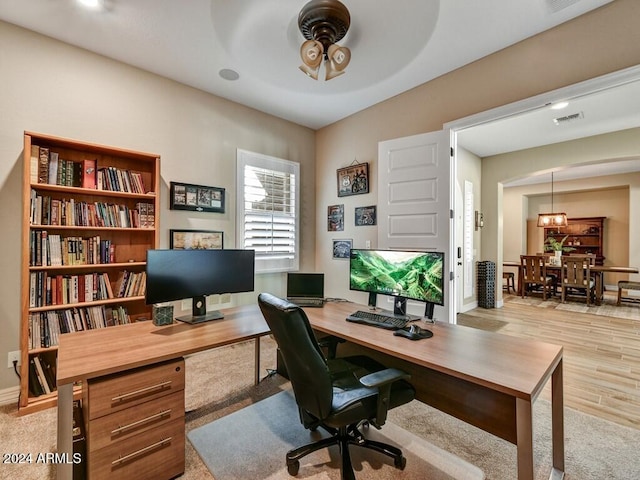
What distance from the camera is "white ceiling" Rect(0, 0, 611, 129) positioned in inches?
81.9

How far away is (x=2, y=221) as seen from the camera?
89.0 inches

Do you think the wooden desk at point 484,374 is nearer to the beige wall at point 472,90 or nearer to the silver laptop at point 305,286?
the silver laptop at point 305,286

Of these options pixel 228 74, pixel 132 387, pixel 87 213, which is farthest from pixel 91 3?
pixel 132 387

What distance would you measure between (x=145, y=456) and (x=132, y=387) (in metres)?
0.37

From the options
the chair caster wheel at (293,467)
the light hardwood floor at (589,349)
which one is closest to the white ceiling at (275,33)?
the chair caster wheel at (293,467)

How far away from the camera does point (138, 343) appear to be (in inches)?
65.0

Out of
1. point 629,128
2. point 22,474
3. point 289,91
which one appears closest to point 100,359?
point 22,474

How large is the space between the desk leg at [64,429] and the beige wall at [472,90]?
2998mm

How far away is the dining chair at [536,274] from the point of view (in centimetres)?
625

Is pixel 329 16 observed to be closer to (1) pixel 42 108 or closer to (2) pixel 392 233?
(2) pixel 392 233

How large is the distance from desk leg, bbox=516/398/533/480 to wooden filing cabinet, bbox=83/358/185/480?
63.1 inches

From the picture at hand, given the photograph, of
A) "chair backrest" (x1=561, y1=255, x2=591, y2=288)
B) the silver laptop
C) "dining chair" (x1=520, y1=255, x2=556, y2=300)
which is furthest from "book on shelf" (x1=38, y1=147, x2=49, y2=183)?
"chair backrest" (x1=561, y1=255, x2=591, y2=288)

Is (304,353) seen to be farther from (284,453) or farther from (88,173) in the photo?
(88,173)

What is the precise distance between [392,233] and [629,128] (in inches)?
173
